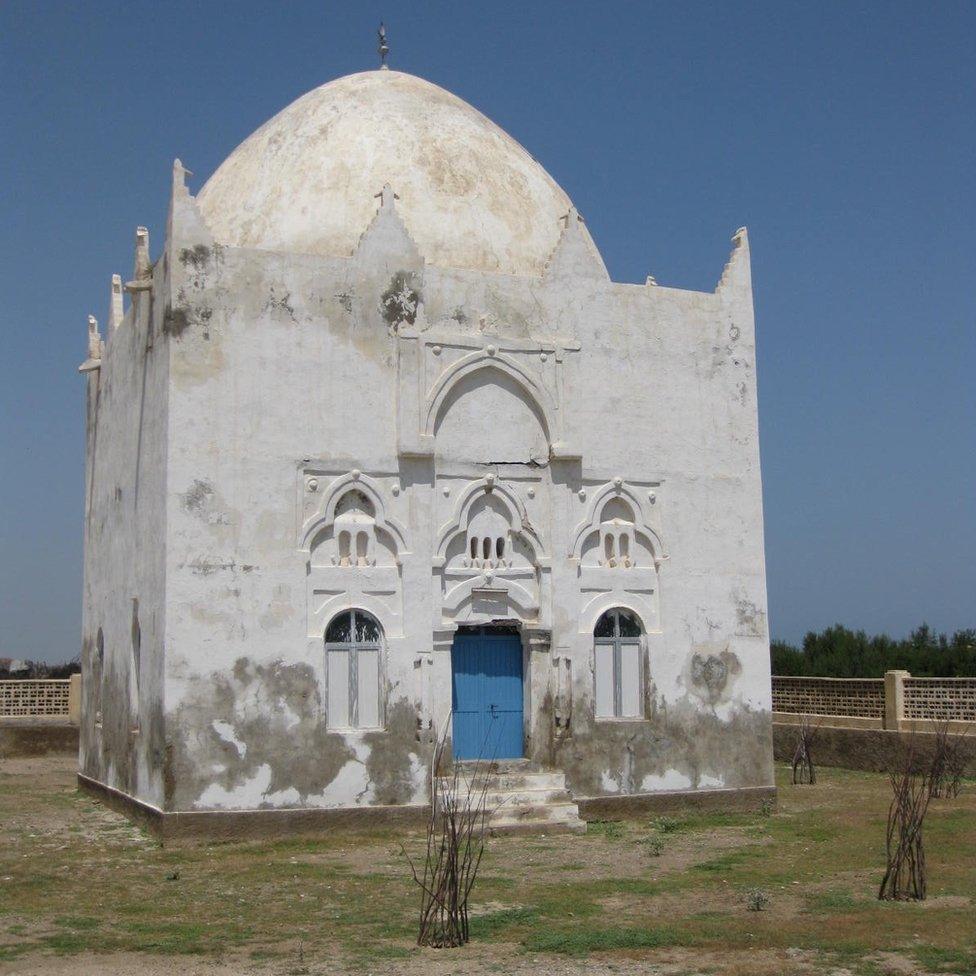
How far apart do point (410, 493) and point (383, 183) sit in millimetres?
4284

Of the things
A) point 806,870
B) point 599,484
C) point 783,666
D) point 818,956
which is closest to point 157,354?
point 599,484

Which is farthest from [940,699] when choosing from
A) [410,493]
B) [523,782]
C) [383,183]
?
[383,183]

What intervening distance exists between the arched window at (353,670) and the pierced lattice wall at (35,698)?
11.7m

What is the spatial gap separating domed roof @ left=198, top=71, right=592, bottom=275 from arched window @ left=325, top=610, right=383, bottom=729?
478 centimetres

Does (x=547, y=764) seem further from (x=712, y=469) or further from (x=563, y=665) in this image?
(x=712, y=469)

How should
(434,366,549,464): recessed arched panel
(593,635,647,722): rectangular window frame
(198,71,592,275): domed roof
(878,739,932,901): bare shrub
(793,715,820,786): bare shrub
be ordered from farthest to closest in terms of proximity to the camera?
(793,715,820,786): bare shrub → (198,71,592,275): domed roof → (593,635,647,722): rectangular window frame → (434,366,549,464): recessed arched panel → (878,739,932,901): bare shrub

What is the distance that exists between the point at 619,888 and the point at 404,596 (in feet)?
16.1

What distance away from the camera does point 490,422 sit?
1662cm

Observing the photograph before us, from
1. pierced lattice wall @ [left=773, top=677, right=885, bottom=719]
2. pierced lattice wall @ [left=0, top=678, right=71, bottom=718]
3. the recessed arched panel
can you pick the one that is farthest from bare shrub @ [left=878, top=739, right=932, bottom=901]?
pierced lattice wall @ [left=0, top=678, right=71, bottom=718]

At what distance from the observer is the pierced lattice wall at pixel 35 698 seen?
83.7ft

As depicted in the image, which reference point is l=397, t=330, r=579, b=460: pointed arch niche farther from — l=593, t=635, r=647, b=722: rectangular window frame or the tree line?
the tree line

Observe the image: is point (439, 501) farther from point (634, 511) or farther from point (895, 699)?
point (895, 699)

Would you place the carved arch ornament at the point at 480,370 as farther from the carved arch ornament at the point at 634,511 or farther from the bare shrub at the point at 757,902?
the bare shrub at the point at 757,902

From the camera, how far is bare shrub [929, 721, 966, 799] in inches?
689
